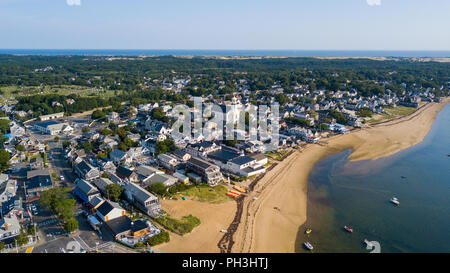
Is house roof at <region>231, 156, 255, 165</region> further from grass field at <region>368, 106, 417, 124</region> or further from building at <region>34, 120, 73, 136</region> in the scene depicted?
grass field at <region>368, 106, 417, 124</region>

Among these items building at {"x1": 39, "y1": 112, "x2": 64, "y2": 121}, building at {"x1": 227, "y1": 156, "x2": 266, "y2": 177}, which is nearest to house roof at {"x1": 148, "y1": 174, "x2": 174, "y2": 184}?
building at {"x1": 227, "y1": 156, "x2": 266, "y2": 177}

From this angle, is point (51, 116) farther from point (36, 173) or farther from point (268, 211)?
point (268, 211)

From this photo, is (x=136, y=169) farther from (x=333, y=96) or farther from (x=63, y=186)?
(x=333, y=96)

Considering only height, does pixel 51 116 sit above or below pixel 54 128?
→ above

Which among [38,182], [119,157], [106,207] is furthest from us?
[119,157]

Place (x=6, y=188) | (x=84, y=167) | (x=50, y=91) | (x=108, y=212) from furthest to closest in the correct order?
(x=50, y=91), (x=84, y=167), (x=6, y=188), (x=108, y=212)

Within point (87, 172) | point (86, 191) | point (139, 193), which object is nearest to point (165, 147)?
point (87, 172)

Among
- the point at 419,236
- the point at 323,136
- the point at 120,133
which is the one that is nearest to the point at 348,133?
the point at 323,136
